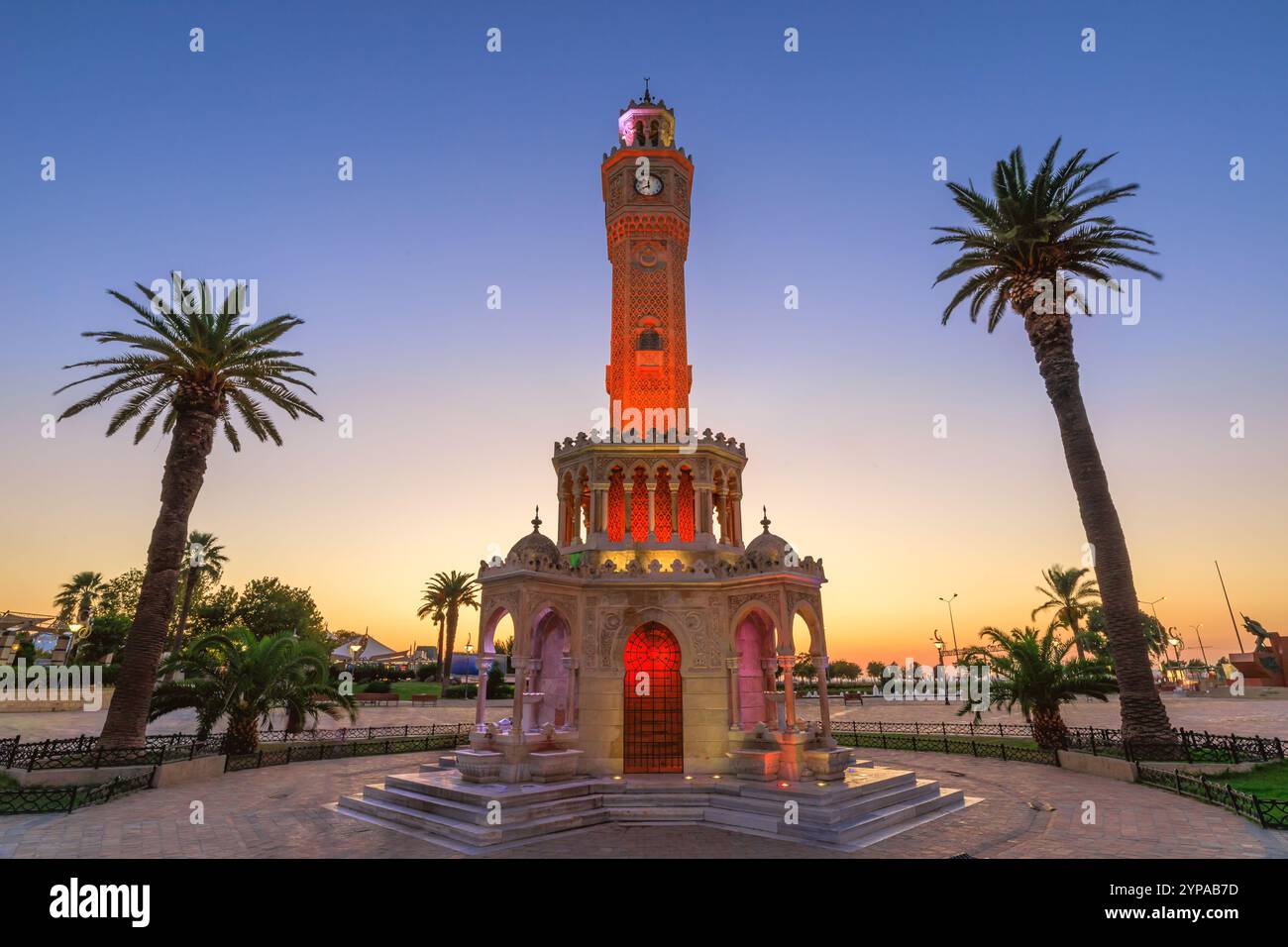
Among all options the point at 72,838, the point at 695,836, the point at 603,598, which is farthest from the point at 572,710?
the point at 72,838

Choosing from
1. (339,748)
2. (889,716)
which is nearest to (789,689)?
(339,748)

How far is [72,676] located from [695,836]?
51.9m

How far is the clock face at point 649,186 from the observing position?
23891 mm

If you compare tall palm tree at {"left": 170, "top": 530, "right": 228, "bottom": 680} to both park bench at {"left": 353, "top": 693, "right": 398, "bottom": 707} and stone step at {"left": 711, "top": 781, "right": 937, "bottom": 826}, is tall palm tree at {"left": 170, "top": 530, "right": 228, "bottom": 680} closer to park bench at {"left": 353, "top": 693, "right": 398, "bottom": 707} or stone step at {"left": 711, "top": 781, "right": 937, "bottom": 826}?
park bench at {"left": 353, "top": 693, "right": 398, "bottom": 707}

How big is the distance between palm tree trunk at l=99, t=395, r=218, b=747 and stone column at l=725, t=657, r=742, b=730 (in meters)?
17.6

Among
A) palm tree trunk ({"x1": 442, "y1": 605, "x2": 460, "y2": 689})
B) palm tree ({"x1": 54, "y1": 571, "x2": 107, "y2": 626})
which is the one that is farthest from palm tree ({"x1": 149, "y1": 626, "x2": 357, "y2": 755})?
palm tree ({"x1": 54, "y1": 571, "x2": 107, "y2": 626})

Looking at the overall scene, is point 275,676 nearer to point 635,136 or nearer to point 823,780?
point 823,780

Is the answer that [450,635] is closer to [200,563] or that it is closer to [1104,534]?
[200,563]

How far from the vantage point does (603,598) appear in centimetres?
1888

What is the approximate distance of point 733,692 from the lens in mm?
18312

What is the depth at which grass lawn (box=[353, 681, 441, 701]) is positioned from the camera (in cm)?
5193

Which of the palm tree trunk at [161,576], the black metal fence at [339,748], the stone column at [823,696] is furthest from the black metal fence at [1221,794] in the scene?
the palm tree trunk at [161,576]

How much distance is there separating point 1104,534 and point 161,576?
99.7 ft
